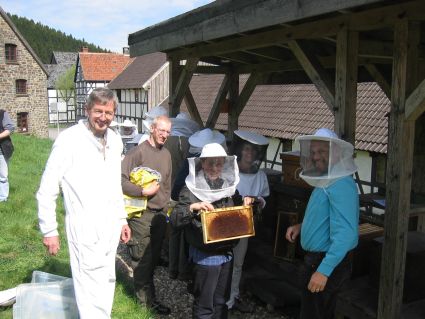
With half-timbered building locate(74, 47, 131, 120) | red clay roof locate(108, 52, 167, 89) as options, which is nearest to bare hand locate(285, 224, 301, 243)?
red clay roof locate(108, 52, 167, 89)

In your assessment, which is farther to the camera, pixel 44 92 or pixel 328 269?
pixel 44 92

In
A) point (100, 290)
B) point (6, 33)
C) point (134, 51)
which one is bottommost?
point (100, 290)

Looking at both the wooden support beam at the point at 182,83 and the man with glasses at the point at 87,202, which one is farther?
the wooden support beam at the point at 182,83

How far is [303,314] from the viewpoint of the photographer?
3.00m

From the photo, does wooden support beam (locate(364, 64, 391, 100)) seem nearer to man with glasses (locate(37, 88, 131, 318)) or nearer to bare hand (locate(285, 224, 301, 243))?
bare hand (locate(285, 224, 301, 243))

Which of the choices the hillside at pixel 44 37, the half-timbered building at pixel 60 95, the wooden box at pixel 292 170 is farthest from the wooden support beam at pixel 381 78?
the hillside at pixel 44 37

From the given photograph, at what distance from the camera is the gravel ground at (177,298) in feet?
14.2

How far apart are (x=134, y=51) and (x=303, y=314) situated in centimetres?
422

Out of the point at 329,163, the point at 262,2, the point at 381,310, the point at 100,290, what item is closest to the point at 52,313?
the point at 100,290

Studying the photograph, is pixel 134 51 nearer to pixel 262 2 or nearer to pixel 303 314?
pixel 262 2

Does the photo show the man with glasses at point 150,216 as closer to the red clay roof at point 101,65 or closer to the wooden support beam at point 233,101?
the wooden support beam at point 233,101

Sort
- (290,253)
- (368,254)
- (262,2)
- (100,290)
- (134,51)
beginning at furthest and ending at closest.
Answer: (134,51) → (290,253) → (368,254) → (262,2) → (100,290)

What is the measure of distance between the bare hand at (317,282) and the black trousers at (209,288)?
76 centimetres

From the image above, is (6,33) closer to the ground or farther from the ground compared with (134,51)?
farther from the ground
